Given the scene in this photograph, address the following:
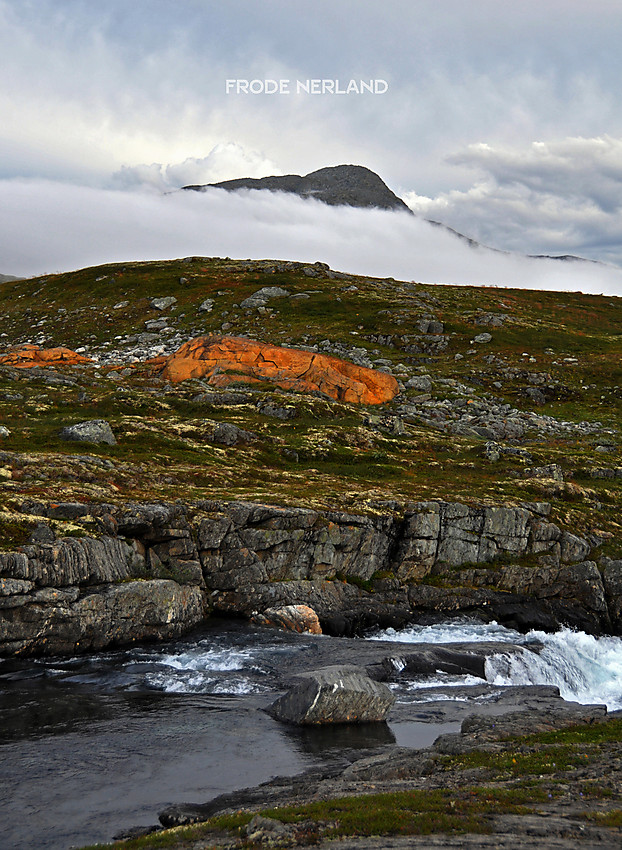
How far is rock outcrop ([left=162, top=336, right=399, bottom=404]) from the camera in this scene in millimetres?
92688

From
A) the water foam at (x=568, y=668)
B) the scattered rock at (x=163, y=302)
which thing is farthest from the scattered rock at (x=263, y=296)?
the water foam at (x=568, y=668)

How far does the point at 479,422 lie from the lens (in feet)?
289

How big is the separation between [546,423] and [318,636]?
6472cm

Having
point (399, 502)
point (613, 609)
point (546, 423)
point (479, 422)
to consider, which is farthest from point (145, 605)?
point (546, 423)

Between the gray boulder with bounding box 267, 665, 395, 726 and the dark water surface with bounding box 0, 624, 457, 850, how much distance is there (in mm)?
620

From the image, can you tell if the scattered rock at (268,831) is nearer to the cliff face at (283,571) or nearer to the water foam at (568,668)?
the cliff face at (283,571)

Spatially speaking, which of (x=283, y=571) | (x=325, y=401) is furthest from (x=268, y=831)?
(x=325, y=401)

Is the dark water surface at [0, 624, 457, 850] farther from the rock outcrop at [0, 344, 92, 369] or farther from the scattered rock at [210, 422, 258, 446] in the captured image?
the rock outcrop at [0, 344, 92, 369]

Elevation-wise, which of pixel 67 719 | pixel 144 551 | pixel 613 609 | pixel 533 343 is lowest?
pixel 613 609

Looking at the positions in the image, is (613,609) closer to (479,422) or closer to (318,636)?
(318,636)

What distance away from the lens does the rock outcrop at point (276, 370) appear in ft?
304

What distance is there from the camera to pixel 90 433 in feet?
188

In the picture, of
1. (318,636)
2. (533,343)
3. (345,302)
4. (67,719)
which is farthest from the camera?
(345,302)

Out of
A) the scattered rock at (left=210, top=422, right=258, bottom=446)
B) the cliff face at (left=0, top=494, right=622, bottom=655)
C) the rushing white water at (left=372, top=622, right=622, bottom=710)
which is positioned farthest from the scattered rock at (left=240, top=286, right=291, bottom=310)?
the rushing white water at (left=372, top=622, right=622, bottom=710)
